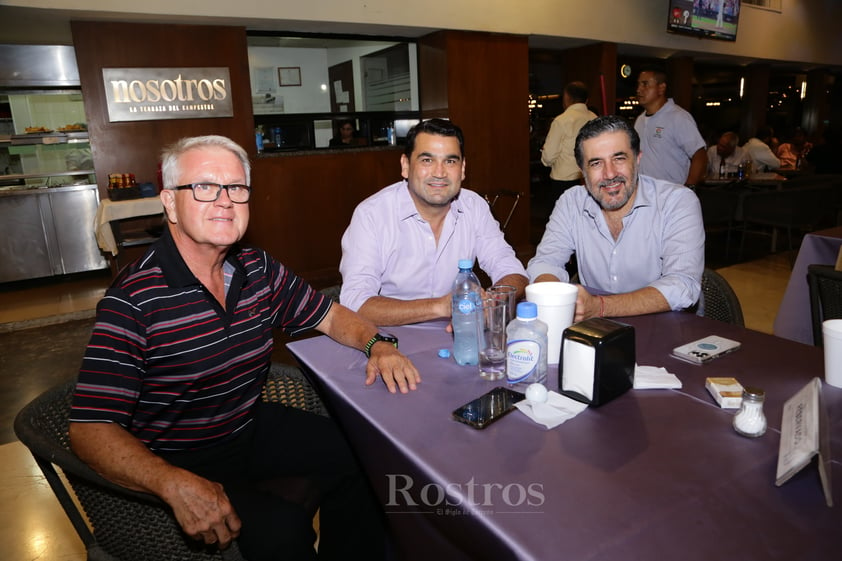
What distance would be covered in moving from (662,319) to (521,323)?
2.14ft

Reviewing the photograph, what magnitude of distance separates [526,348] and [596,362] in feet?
0.55

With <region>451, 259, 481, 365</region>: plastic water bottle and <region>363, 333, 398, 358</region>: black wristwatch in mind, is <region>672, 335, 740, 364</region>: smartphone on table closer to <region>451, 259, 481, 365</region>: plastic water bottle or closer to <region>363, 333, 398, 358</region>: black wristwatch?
<region>451, 259, 481, 365</region>: plastic water bottle

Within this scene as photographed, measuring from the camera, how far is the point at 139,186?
15.9 ft

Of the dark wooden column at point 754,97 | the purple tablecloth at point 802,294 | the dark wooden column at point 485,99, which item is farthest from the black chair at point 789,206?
the dark wooden column at point 754,97

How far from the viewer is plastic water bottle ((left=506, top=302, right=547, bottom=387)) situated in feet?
4.13

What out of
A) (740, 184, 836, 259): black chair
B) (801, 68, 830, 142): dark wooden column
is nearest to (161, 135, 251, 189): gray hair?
(740, 184, 836, 259): black chair

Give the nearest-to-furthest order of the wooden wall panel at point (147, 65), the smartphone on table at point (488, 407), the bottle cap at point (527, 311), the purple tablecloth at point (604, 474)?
the purple tablecloth at point (604, 474)
the smartphone on table at point (488, 407)
the bottle cap at point (527, 311)
the wooden wall panel at point (147, 65)

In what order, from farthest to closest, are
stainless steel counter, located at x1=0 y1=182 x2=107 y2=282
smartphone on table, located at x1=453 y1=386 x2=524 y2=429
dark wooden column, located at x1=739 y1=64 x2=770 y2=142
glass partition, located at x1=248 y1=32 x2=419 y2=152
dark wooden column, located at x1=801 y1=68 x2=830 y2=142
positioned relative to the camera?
1. dark wooden column, located at x1=801 y1=68 x2=830 y2=142
2. dark wooden column, located at x1=739 y1=64 x2=770 y2=142
3. glass partition, located at x1=248 y1=32 x2=419 y2=152
4. stainless steel counter, located at x1=0 y1=182 x2=107 y2=282
5. smartphone on table, located at x1=453 y1=386 x2=524 y2=429

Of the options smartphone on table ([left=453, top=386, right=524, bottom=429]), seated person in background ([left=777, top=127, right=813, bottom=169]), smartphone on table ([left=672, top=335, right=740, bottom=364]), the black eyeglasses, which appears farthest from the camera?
seated person in background ([left=777, top=127, right=813, bottom=169])

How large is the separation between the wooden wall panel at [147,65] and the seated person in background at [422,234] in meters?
3.45

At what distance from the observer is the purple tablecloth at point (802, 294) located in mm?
2852

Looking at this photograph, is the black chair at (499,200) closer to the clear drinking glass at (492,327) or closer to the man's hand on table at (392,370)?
the clear drinking glass at (492,327)

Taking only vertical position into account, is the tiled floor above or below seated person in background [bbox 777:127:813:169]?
below

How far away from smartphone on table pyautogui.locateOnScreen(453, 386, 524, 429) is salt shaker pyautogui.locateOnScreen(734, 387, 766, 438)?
1.39 ft
